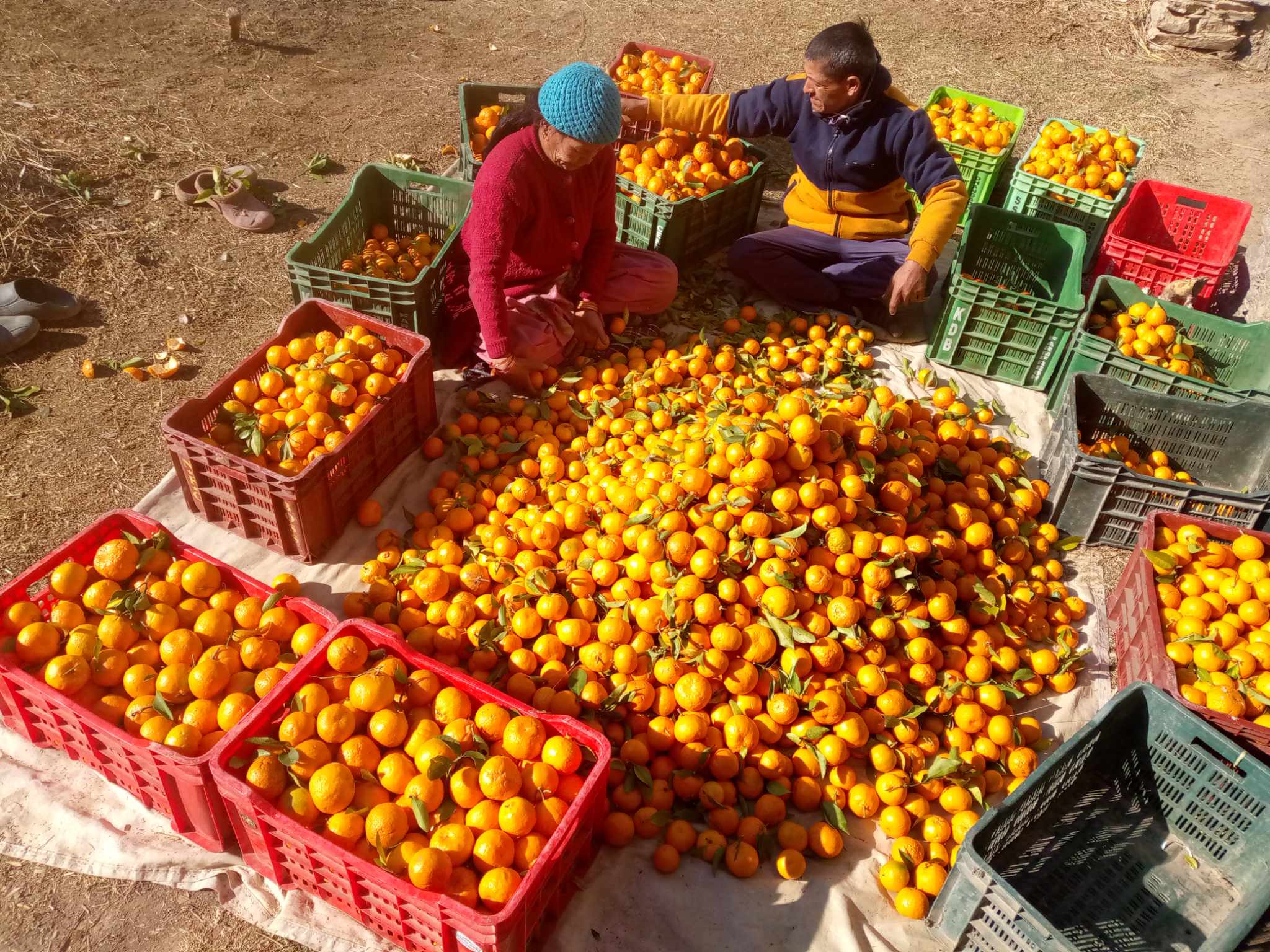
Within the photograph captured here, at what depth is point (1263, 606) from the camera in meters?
3.95

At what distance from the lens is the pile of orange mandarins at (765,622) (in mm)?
3510

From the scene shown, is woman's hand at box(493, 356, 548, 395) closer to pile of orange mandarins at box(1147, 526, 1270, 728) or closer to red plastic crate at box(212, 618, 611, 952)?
red plastic crate at box(212, 618, 611, 952)

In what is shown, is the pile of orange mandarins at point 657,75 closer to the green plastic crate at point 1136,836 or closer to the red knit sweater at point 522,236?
the red knit sweater at point 522,236

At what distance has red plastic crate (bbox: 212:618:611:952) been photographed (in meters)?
2.71

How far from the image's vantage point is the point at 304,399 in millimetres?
4344

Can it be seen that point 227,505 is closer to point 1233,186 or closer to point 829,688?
point 829,688

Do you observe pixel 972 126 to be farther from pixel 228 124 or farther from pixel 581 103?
pixel 228 124

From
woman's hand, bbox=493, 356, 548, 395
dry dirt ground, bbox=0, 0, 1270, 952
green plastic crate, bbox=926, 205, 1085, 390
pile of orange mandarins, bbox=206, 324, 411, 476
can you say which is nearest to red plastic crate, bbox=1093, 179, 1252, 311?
green plastic crate, bbox=926, 205, 1085, 390

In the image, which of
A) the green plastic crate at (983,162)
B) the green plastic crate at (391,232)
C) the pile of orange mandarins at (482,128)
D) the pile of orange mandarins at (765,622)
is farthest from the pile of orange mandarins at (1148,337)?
the pile of orange mandarins at (482,128)

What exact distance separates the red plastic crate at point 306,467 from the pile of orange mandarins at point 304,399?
0.06 m

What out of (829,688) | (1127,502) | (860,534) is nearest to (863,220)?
(1127,502)

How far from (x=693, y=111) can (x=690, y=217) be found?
2.39 ft

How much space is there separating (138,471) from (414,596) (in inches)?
83.5

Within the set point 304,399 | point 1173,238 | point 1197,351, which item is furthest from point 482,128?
point 1173,238
